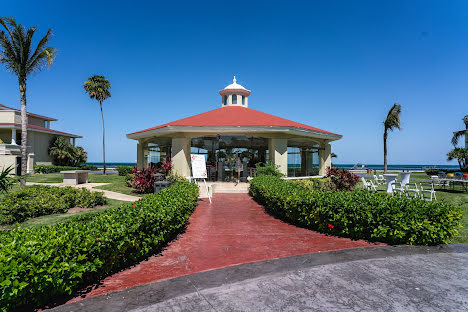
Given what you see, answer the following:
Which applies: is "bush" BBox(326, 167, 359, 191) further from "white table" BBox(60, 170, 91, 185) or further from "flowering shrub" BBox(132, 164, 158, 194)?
"white table" BBox(60, 170, 91, 185)

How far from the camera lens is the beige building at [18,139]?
23.8m

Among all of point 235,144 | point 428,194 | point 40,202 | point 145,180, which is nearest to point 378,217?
point 40,202

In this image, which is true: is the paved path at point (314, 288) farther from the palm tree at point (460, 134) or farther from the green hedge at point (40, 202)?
the palm tree at point (460, 134)

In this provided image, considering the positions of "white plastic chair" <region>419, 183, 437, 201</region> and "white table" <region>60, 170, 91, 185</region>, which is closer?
"white plastic chair" <region>419, 183, 437, 201</region>

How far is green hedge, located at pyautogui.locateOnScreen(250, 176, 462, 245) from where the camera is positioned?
5.68 m

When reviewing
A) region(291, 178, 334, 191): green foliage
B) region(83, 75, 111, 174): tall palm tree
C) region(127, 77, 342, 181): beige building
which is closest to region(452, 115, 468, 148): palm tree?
region(127, 77, 342, 181): beige building

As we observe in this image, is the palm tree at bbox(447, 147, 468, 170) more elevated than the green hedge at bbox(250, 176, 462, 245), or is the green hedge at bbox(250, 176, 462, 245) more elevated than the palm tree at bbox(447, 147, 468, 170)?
the palm tree at bbox(447, 147, 468, 170)

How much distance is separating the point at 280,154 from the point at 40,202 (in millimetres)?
12054

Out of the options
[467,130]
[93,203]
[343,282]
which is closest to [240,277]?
[343,282]

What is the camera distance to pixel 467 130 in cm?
A: 3016

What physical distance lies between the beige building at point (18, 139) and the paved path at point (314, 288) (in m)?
27.3

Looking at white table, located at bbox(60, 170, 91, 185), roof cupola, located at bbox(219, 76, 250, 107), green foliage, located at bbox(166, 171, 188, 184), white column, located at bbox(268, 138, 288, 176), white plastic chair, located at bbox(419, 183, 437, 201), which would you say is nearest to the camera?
white plastic chair, located at bbox(419, 183, 437, 201)

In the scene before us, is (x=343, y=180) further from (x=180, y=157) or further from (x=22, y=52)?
(x=22, y=52)

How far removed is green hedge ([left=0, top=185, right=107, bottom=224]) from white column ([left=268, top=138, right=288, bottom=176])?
955 cm
